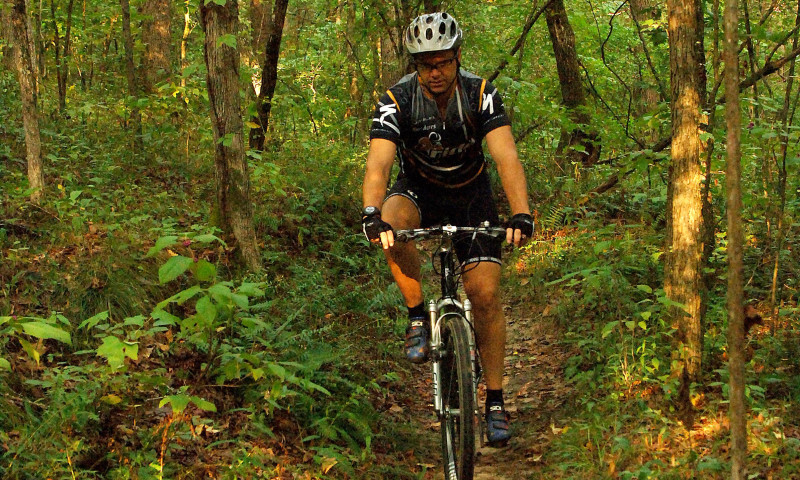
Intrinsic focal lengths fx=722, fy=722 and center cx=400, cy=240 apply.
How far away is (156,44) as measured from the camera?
13734 mm

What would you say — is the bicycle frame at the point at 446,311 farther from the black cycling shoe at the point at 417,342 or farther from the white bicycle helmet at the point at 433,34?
the white bicycle helmet at the point at 433,34

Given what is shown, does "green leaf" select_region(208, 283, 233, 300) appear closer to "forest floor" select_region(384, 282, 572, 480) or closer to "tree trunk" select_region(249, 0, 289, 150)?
"forest floor" select_region(384, 282, 572, 480)

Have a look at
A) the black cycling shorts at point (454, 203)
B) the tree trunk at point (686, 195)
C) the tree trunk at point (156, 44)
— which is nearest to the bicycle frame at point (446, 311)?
the black cycling shorts at point (454, 203)

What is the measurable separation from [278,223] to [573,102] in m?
5.78

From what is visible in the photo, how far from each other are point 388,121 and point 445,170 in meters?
0.51

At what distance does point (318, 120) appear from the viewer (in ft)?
46.2

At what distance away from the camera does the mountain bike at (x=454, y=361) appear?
4.06 metres

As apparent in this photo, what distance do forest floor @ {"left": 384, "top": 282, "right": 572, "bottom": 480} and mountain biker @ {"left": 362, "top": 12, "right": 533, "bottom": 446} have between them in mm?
470

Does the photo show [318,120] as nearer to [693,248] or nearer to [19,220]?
[19,220]

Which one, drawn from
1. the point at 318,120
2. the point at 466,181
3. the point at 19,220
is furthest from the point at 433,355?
the point at 318,120

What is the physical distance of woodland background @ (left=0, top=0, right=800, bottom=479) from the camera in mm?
4113

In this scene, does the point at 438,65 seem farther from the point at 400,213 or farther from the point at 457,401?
the point at 457,401

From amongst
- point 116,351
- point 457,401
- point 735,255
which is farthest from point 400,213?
point 735,255

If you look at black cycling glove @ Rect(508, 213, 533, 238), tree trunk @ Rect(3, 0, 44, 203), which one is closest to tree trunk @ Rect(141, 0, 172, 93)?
tree trunk @ Rect(3, 0, 44, 203)
